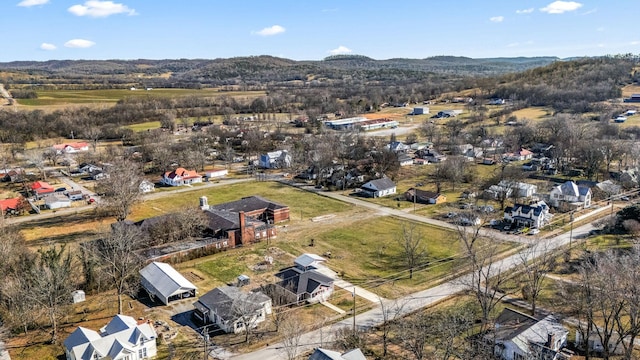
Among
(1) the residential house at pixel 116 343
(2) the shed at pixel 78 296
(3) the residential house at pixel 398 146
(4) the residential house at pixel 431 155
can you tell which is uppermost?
(3) the residential house at pixel 398 146

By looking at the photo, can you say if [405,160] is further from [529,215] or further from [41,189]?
[41,189]

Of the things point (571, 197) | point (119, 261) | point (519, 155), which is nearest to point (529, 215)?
point (571, 197)

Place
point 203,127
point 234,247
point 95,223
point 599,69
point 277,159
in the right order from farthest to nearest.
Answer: point 599,69 < point 203,127 < point 277,159 < point 95,223 < point 234,247

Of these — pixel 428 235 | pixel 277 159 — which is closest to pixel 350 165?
pixel 277 159

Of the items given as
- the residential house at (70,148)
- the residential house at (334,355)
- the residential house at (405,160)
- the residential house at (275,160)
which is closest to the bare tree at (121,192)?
the residential house at (275,160)

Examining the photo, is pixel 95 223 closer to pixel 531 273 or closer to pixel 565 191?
pixel 531 273

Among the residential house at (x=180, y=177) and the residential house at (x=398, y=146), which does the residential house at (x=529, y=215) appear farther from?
the residential house at (x=180, y=177)
